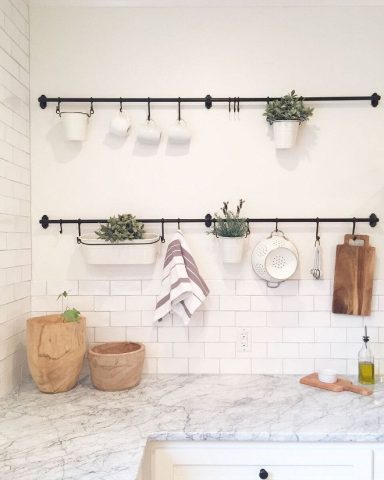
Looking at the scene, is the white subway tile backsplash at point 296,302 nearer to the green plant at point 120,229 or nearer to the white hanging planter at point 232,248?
the white hanging planter at point 232,248

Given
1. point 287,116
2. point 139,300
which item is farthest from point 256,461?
point 287,116

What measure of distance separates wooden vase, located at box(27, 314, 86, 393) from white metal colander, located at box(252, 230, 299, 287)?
798mm

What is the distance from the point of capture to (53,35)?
6.85ft

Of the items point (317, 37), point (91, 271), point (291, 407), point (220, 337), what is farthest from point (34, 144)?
point (291, 407)

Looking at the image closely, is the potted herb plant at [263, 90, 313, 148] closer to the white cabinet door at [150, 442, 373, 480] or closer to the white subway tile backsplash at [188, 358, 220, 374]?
the white subway tile backsplash at [188, 358, 220, 374]

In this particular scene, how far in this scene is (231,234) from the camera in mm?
1975

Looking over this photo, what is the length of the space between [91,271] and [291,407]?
103 centimetres

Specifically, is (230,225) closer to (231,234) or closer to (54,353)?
(231,234)

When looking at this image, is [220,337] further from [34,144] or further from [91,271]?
[34,144]

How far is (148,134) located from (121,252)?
0.52 m

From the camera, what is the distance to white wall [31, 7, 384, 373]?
208cm

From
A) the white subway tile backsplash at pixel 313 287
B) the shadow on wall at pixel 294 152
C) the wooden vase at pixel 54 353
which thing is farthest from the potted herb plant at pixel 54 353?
the shadow on wall at pixel 294 152

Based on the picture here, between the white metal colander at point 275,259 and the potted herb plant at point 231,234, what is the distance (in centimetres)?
8

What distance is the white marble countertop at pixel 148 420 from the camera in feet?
4.26
